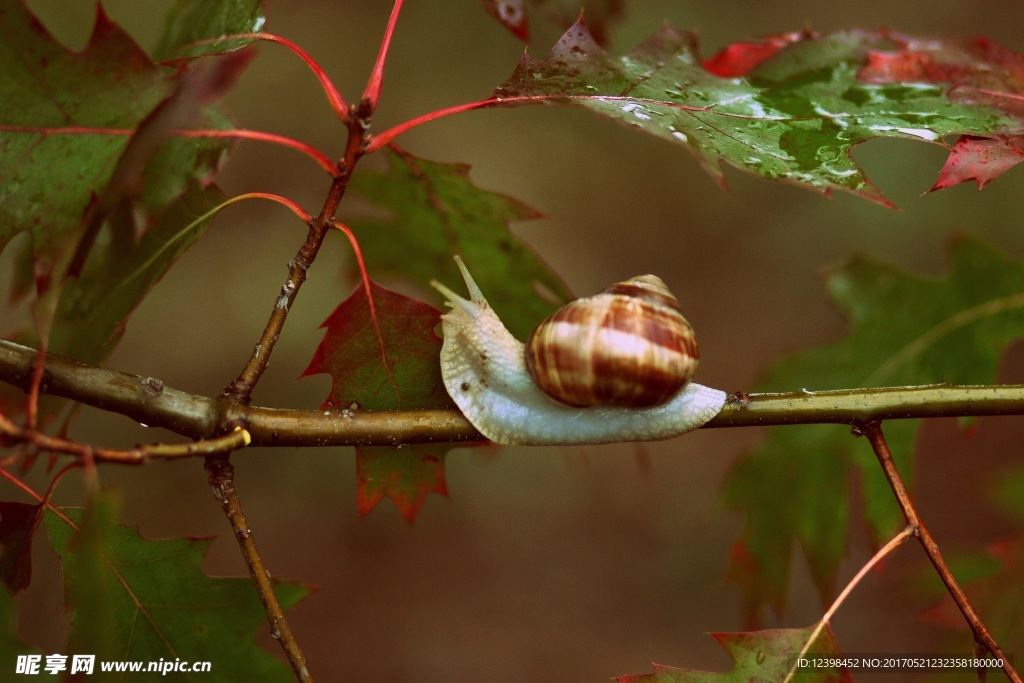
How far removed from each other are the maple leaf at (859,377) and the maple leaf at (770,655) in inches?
18.7

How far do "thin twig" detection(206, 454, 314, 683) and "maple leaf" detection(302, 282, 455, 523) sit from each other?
15 cm

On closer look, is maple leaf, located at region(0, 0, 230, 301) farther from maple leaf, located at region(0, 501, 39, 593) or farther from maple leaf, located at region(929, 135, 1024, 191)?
maple leaf, located at region(929, 135, 1024, 191)

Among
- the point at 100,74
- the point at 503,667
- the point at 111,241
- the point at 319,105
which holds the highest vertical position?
the point at 319,105

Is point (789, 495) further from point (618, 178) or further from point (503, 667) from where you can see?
point (618, 178)

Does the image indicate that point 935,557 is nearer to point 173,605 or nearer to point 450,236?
point 450,236

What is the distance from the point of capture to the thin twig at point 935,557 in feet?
2.65

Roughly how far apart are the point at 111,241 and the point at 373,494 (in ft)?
1.45

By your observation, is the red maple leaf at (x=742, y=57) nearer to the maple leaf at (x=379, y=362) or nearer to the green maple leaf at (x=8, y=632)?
the maple leaf at (x=379, y=362)

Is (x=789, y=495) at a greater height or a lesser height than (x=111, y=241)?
lesser

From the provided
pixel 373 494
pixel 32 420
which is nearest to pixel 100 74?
pixel 32 420

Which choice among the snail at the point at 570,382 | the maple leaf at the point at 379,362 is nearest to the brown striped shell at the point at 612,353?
the snail at the point at 570,382

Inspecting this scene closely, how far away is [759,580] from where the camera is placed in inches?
57.4

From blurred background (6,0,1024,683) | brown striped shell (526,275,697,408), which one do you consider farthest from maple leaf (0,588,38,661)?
blurred background (6,0,1024,683)

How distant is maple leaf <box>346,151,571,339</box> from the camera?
1079mm
